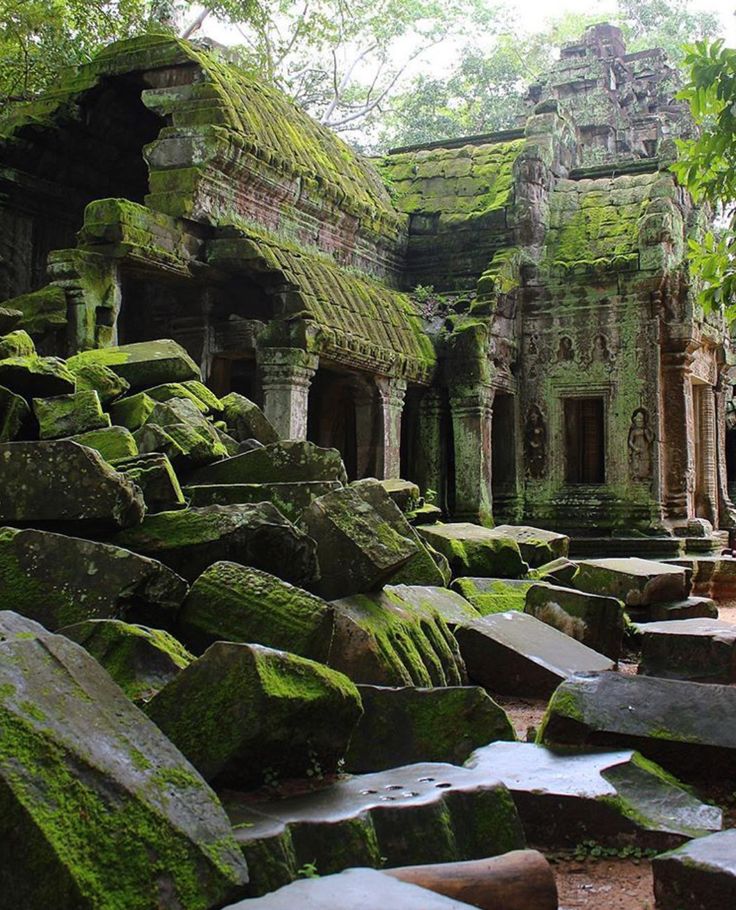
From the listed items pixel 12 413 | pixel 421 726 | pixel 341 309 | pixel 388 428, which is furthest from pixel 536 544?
pixel 421 726

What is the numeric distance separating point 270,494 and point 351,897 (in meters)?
3.52

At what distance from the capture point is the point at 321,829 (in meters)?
2.86

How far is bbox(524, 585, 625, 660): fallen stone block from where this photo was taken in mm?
7215

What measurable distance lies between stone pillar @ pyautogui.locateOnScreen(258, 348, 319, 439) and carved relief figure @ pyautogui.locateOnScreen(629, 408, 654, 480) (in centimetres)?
537

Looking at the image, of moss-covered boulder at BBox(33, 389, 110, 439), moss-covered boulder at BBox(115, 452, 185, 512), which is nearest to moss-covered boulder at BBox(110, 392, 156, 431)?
moss-covered boulder at BBox(33, 389, 110, 439)

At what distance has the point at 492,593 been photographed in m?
7.62

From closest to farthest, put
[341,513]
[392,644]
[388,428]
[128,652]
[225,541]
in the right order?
1. [128,652]
2. [225,541]
3. [392,644]
4. [341,513]
5. [388,428]

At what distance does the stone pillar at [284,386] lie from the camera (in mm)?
10641

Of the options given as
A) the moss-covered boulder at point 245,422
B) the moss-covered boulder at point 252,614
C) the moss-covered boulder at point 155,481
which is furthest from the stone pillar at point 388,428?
the moss-covered boulder at point 252,614

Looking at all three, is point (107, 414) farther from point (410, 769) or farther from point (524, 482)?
point (524, 482)

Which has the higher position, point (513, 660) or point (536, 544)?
point (536, 544)

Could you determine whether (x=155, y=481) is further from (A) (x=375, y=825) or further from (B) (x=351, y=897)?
(B) (x=351, y=897)

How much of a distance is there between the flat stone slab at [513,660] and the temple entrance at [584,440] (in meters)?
8.65

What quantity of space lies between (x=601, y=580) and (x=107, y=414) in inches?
174
